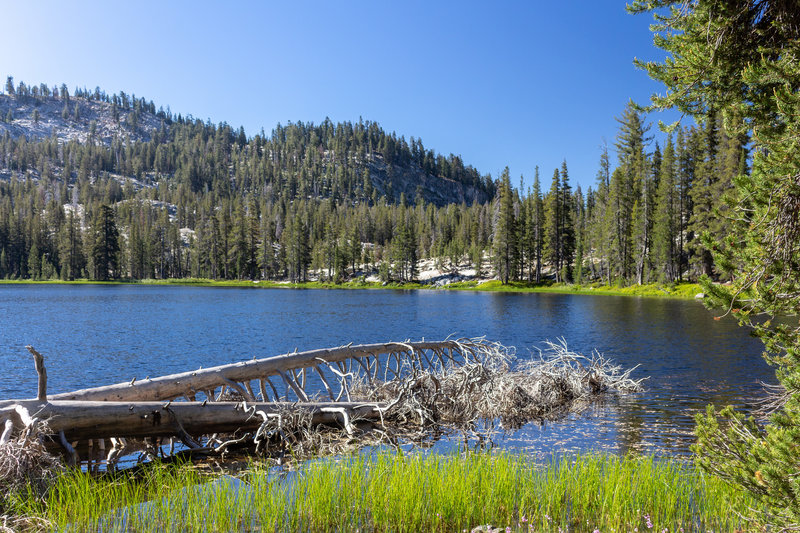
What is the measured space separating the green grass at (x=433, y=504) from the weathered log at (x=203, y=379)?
2.50m

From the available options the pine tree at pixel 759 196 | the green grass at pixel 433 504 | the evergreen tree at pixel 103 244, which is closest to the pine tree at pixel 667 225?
the green grass at pixel 433 504

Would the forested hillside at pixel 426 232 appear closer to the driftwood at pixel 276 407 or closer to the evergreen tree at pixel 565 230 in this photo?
the evergreen tree at pixel 565 230

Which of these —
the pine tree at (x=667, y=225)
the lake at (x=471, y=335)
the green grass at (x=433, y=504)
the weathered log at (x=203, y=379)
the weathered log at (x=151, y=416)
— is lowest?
the lake at (x=471, y=335)

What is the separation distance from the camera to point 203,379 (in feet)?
35.5

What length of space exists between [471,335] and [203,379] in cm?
2412

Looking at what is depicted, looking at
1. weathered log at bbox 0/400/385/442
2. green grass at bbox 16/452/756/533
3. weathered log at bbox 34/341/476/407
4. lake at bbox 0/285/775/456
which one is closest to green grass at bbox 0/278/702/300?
lake at bbox 0/285/775/456

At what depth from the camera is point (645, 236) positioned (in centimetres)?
6731

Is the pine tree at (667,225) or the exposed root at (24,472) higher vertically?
the pine tree at (667,225)

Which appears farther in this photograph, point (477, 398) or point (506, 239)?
point (506, 239)

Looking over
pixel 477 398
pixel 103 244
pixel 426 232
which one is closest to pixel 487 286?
→ pixel 426 232

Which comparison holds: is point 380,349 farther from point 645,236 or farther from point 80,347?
point 645,236

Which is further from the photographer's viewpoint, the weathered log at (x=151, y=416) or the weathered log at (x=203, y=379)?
the weathered log at (x=203, y=379)

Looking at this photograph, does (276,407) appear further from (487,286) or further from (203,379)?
(487,286)

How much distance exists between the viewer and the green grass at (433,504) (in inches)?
245
